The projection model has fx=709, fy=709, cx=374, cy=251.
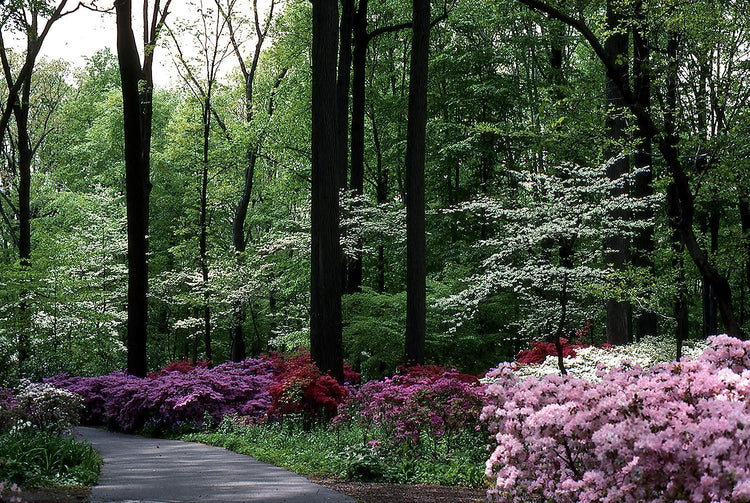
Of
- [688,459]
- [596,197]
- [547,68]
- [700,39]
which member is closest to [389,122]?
[547,68]

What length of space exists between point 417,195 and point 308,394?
14.8 feet

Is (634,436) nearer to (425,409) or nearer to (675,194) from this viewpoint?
(425,409)

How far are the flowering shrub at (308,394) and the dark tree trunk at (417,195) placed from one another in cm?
290

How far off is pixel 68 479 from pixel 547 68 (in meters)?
16.3

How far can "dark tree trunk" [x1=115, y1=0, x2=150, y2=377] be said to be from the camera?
46.8ft

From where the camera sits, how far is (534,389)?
4500 mm

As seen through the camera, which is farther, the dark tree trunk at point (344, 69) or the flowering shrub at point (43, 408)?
the dark tree trunk at point (344, 69)

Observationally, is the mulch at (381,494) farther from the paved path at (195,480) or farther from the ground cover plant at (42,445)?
the ground cover plant at (42,445)

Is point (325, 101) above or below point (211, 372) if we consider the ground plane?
above

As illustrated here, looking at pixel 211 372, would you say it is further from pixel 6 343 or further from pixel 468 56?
pixel 468 56

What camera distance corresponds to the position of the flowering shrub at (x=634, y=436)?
288 centimetres

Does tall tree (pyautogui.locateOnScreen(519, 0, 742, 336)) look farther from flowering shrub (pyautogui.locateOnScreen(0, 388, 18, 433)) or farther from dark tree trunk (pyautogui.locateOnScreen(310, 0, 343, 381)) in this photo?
flowering shrub (pyautogui.locateOnScreen(0, 388, 18, 433))

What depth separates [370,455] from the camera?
22.9 ft

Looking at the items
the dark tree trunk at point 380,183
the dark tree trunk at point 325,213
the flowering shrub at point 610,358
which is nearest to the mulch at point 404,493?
the flowering shrub at point 610,358
